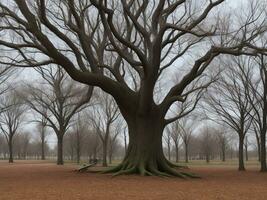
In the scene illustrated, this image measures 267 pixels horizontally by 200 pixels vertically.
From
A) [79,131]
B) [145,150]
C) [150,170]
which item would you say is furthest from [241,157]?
[79,131]

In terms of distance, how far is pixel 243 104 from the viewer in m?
33.9

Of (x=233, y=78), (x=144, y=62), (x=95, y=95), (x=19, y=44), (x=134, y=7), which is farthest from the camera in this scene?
(x=95, y=95)

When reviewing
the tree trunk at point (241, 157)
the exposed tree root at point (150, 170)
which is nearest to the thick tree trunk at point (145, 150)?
the exposed tree root at point (150, 170)

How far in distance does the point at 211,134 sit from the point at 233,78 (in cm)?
4993

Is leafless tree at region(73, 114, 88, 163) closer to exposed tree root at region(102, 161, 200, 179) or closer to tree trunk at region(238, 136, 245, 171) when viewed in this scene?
tree trunk at region(238, 136, 245, 171)

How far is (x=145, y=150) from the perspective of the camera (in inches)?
877

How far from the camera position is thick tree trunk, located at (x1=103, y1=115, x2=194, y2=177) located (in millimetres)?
21781

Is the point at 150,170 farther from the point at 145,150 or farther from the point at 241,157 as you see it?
the point at 241,157

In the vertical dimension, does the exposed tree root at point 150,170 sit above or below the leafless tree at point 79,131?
below

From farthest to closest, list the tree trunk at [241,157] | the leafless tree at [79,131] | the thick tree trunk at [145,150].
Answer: the leafless tree at [79,131] → the tree trunk at [241,157] → the thick tree trunk at [145,150]

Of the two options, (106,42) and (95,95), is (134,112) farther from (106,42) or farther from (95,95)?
(95,95)

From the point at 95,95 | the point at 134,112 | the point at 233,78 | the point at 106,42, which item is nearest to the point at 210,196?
the point at 134,112

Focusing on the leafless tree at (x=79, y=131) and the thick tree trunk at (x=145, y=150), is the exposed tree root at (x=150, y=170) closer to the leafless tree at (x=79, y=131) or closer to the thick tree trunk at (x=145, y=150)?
the thick tree trunk at (x=145, y=150)

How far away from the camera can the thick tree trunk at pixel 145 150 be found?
21.8m
